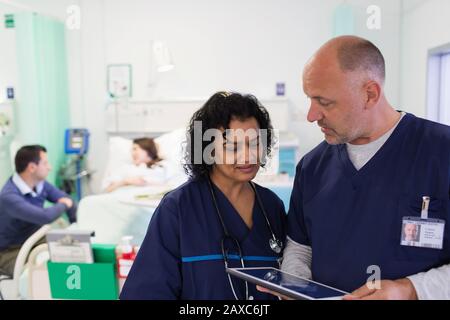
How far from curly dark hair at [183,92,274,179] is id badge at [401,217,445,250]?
36 centimetres

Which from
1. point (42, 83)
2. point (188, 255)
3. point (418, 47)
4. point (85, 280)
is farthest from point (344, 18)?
point (42, 83)

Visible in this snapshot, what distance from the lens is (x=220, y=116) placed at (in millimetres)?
1010

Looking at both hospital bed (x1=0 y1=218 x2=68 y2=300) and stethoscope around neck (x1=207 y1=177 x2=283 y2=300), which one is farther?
hospital bed (x1=0 y1=218 x2=68 y2=300)

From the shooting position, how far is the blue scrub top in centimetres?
88

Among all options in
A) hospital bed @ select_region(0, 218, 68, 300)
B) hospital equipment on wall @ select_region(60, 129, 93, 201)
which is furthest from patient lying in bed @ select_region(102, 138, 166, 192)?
hospital bed @ select_region(0, 218, 68, 300)

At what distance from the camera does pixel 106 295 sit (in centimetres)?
135

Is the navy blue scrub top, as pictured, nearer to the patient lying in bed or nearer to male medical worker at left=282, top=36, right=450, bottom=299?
male medical worker at left=282, top=36, right=450, bottom=299

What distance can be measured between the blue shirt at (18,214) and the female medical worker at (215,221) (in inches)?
57.0

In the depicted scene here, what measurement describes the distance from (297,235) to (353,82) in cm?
37

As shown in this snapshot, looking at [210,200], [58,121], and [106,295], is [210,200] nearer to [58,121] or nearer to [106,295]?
[106,295]

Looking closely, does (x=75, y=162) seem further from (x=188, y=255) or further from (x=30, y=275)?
(x=188, y=255)

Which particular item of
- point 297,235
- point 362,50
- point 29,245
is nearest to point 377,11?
point 362,50

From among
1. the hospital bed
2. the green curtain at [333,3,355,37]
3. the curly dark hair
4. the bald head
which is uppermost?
the green curtain at [333,3,355,37]

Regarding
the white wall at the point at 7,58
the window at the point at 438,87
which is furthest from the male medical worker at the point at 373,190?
the white wall at the point at 7,58
